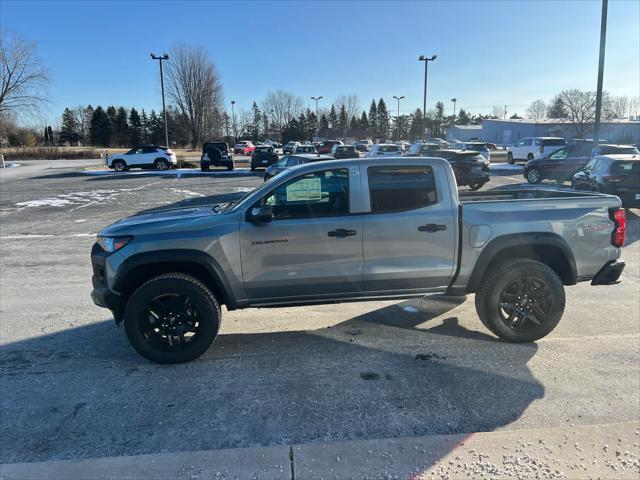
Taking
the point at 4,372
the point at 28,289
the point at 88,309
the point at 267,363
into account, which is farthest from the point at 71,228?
the point at 267,363

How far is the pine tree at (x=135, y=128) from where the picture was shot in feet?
308

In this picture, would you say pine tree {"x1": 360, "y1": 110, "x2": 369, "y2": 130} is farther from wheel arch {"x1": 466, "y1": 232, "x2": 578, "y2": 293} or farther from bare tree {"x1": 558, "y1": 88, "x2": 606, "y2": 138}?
wheel arch {"x1": 466, "y1": 232, "x2": 578, "y2": 293}

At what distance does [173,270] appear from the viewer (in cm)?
413

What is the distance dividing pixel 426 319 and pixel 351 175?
1.91 metres

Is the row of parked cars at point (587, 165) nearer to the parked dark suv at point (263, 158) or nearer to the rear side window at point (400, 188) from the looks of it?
the rear side window at point (400, 188)

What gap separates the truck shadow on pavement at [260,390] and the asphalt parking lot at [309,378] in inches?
0.5

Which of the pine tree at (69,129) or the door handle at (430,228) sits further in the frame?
the pine tree at (69,129)

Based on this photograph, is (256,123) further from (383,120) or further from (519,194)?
(519,194)

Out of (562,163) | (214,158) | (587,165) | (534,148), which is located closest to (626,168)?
(587,165)

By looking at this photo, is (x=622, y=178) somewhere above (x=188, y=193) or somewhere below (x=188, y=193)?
above

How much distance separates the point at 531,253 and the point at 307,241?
7.40 feet

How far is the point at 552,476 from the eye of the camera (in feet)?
8.45

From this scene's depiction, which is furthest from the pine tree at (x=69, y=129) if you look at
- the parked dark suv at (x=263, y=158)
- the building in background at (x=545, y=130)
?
the parked dark suv at (x=263, y=158)

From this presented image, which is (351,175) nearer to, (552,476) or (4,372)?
(552,476)
